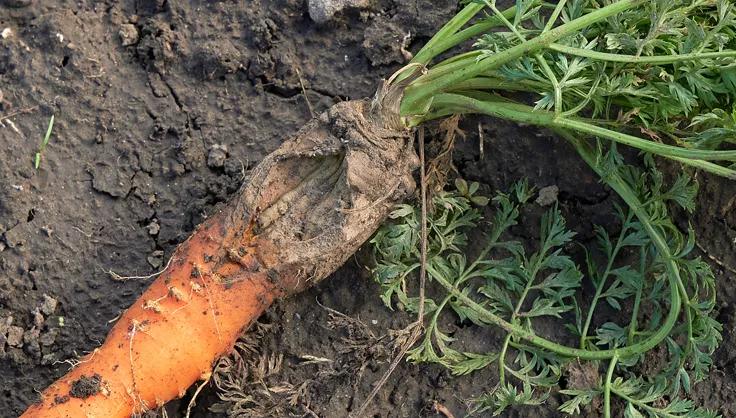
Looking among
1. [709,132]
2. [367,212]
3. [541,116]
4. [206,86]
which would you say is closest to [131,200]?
[206,86]

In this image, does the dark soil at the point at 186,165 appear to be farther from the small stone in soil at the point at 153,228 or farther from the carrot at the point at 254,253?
the carrot at the point at 254,253

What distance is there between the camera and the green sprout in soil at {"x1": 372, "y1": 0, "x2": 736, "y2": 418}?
2.70 meters

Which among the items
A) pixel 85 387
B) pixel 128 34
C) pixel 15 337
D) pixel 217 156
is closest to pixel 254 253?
pixel 217 156

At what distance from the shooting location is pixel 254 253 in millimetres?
3090

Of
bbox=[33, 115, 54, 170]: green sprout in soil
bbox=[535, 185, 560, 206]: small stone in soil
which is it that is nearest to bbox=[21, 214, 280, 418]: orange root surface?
bbox=[33, 115, 54, 170]: green sprout in soil

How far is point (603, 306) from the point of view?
334 centimetres

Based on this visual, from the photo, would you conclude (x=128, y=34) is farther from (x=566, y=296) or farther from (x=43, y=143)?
(x=566, y=296)

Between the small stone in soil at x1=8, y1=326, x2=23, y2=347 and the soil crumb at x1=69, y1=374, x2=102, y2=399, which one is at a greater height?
the small stone in soil at x1=8, y1=326, x2=23, y2=347

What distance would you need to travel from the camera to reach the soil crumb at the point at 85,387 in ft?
9.73

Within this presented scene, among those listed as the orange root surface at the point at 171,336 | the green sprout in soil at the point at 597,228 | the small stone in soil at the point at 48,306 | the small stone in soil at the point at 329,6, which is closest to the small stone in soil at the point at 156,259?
the orange root surface at the point at 171,336

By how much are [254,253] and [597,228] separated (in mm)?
1450

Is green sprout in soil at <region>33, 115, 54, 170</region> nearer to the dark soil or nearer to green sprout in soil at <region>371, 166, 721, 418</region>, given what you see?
the dark soil

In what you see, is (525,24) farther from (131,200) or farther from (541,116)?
(131,200)

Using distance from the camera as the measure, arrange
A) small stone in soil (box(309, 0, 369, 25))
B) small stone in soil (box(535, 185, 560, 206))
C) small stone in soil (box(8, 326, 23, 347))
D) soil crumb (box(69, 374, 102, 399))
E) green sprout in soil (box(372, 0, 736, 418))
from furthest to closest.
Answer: small stone in soil (box(309, 0, 369, 25))
small stone in soil (box(535, 185, 560, 206))
small stone in soil (box(8, 326, 23, 347))
soil crumb (box(69, 374, 102, 399))
green sprout in soil (box(372, 0, 736, 418))
